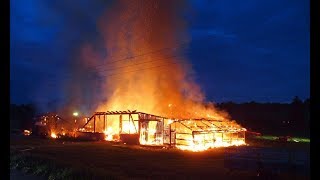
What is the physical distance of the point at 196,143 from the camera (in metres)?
37.6

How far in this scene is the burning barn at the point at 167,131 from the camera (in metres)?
38.8

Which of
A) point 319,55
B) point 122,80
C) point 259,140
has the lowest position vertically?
point 259,140

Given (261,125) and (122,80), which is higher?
(122,80)

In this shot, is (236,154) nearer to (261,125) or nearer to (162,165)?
(162,165)

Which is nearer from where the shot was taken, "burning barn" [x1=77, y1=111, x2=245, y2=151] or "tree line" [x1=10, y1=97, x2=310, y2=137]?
"burning barn" [x1=77, y1=111, x2=245, y2=151]

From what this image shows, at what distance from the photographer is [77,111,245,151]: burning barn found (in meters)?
38.8

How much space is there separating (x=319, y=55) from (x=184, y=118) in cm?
3771

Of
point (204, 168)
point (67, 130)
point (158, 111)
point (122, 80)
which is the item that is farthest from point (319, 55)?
point (67, 130)

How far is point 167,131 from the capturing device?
137ft

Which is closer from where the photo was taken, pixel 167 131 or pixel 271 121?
pixel 167 131

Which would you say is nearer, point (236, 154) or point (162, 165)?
point (236, 154)

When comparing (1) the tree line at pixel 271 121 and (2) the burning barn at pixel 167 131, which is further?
(1) the tree line at pixel 271 121
